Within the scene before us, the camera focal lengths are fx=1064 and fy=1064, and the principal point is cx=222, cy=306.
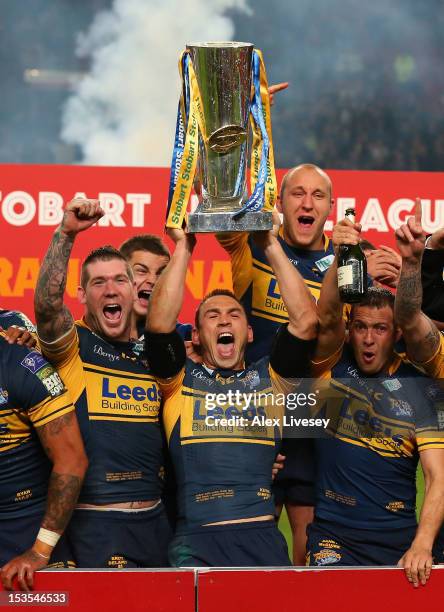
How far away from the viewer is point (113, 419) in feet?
12.6

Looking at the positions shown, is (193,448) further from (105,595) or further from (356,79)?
(356,79)

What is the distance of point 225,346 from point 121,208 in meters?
3.52

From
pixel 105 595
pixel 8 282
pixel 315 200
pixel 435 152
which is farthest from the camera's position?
pixel 435 152

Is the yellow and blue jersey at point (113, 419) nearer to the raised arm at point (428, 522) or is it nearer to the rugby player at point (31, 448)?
the rugby player at point (31, 448)

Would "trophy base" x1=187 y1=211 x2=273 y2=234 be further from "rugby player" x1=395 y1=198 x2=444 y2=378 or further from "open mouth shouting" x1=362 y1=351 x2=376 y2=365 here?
"open mouth shouting" x1=362 y1=351 x2=376 y2=365

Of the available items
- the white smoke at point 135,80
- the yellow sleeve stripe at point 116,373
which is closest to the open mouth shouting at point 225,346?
the yellow sleeve stripe at point 116,373

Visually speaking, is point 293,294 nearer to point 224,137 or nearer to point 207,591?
point 224,137

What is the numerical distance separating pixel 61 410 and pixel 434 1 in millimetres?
7808

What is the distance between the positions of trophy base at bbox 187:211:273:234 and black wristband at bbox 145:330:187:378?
18.1 inches

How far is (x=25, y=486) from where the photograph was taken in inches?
145

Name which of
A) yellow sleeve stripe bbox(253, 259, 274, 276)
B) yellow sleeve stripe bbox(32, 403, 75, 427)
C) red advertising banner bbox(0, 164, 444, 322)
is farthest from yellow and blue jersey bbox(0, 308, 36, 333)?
red advertising banner bbox(0, 164, 444, 322)

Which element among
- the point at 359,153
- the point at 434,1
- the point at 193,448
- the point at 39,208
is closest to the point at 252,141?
the point at 193,448

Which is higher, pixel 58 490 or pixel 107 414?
pixel 107 414

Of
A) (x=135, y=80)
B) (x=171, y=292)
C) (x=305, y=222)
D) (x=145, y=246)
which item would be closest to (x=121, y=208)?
(x=135, y=80)
